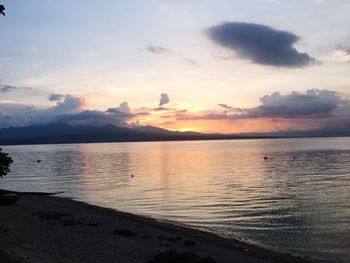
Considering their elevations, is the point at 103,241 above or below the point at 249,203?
above

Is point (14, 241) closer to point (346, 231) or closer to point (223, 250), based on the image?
point (223, 250)

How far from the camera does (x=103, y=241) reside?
2361 cm

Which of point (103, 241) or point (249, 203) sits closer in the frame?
point (103, 241)

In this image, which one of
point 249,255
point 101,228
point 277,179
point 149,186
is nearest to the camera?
point 249,255

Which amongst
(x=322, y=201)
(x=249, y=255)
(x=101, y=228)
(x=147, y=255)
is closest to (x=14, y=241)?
(x=147, y=255)

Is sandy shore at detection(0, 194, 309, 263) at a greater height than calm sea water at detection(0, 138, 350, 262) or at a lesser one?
greater

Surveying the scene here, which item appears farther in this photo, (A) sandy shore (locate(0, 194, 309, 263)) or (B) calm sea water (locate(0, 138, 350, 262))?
(B) calm sea water (locate(0, 138, 350, 262))

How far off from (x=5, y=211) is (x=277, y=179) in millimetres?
55541

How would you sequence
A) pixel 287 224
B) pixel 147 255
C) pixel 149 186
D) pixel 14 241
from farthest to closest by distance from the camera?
pixel 149 186 < pixel 287 224 < pixel 147 255 < pixel 14 241

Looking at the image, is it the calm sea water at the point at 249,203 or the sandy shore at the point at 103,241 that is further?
the calm sea water at the point at 249,203

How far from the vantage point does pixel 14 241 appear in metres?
19.7

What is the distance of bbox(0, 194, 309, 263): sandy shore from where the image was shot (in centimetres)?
1923

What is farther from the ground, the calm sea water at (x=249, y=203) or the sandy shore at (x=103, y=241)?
the sandy shore at (x=103, y=241)

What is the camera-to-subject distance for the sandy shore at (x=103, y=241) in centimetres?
1923
